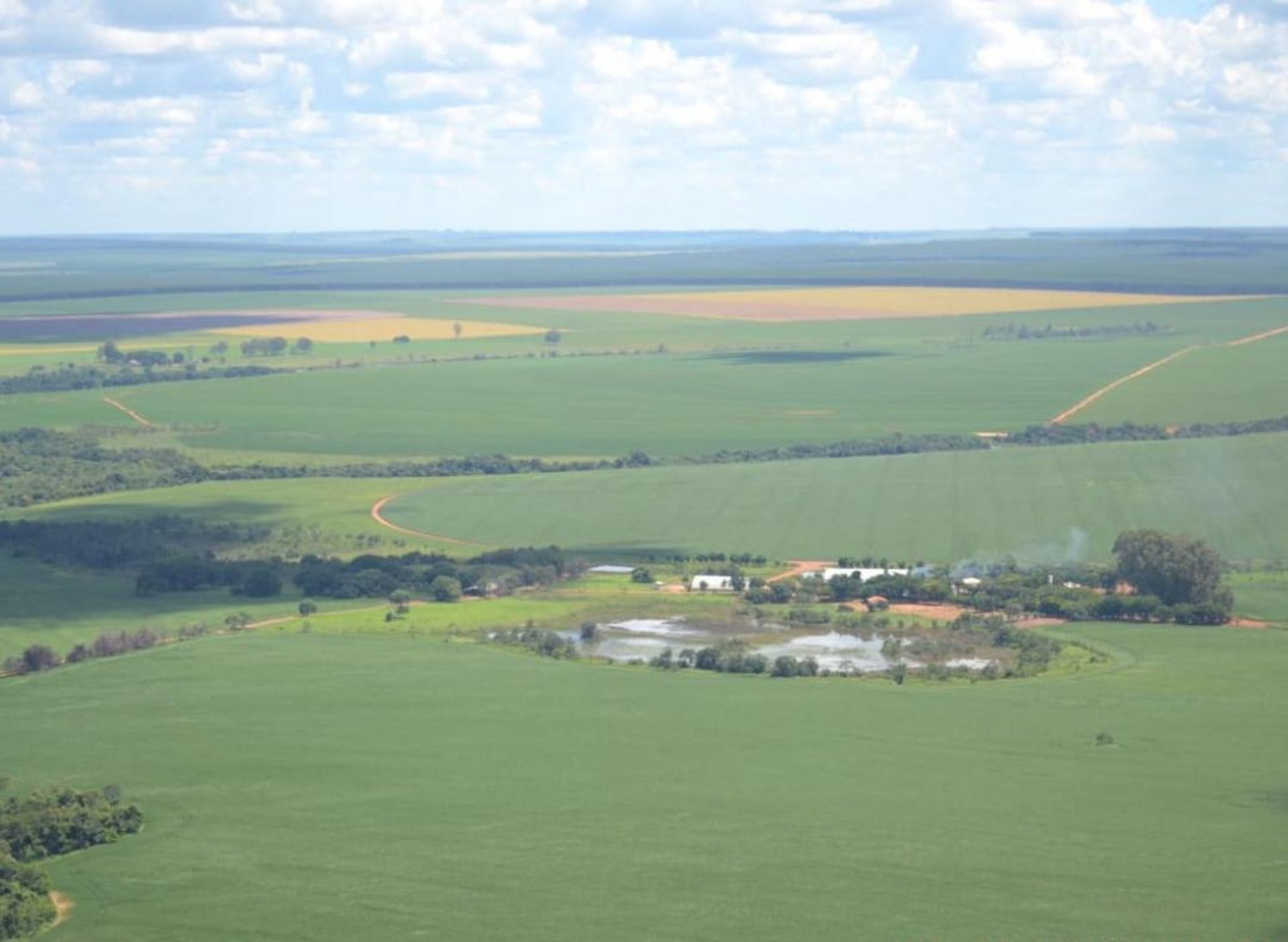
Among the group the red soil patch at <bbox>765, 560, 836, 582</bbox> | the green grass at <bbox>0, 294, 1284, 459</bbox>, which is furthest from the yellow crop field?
the red soil patch at <bbox>765, 560, 836, 582</bbox>

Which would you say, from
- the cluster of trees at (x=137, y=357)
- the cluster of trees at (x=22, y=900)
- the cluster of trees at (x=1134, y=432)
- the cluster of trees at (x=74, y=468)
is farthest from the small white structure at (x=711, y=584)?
the cluster of trees at (x=137, y=357)

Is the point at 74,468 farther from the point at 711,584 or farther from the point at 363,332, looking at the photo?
the point at 363,332

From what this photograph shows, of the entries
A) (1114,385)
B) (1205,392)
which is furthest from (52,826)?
(1114,385)

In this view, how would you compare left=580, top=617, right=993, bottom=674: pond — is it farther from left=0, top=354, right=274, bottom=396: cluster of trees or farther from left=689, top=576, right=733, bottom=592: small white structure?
left=0, top=354, right=274, bottom=396: cluster of trees

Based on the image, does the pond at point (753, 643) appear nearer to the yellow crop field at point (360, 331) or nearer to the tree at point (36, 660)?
the tree at point (36, 660)

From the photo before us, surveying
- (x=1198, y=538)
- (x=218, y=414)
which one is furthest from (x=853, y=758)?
(x=218, y=414)

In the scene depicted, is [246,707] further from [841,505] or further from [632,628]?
[841,505]
